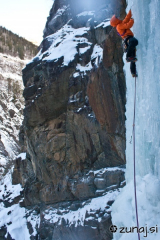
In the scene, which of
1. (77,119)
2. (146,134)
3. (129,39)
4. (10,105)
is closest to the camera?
(146,134)

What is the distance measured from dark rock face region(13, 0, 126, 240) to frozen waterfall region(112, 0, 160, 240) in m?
4.85

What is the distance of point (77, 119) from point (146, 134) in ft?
26.9

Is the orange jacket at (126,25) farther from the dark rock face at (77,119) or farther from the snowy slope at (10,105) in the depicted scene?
the snowy slope at (10,105)

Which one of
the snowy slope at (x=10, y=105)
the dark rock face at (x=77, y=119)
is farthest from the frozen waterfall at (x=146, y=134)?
the snowy slope at (x=10, y=105)

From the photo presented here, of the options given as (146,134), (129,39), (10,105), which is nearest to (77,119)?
(129,39)

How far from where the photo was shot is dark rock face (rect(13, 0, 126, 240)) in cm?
1065

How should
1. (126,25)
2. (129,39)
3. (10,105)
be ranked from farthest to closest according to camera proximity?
1. (10,105)
2. (126,25)
3. (129,39)

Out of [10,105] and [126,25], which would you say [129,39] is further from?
[10,105]

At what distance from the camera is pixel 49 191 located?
13.7 metres

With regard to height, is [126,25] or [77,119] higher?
[126,25]

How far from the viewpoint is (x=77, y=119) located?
12930 millimetres

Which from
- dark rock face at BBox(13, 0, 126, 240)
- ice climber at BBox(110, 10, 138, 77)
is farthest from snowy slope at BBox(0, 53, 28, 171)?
ice climber at BBox(110, 10, 138, 77)

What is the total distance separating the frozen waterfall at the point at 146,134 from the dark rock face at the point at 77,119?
4.85 meters

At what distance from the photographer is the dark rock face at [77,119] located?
10.6 metres
